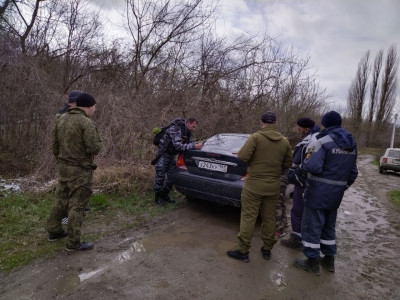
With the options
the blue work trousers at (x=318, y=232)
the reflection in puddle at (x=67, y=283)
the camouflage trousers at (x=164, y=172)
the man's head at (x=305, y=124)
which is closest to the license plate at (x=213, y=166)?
the camouflage trousers at (x=164, y=172)

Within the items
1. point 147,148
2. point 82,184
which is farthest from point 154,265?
point 147,148

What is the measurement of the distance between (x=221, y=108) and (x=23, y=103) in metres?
6.00

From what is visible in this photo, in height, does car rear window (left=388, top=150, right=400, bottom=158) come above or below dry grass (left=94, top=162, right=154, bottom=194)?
above

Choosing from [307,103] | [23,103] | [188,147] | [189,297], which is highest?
[307,103]

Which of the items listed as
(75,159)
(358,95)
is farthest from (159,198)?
(358,95)

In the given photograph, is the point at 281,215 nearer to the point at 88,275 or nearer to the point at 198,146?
the point at 198,146

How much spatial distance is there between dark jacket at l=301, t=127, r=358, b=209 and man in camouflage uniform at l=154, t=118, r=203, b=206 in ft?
6.91

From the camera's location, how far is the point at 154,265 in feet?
10.1

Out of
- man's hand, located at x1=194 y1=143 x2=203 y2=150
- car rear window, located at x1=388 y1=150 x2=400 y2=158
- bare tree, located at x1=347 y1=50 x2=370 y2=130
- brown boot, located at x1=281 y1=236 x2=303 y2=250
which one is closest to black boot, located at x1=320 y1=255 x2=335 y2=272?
brown boot, located at x1=281 y1=236 x2=303 y2=250

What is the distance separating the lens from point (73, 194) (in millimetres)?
3219

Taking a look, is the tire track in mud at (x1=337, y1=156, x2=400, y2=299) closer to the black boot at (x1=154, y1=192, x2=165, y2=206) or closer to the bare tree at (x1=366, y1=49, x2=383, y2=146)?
the black boot at (x1=154, y1=192, x2=165, y2=206)

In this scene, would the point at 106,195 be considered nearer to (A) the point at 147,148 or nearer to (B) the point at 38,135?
(A) the point at 147,148

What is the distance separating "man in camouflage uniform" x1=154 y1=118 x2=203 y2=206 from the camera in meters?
4.81

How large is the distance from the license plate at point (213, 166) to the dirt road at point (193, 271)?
0.91 meters
